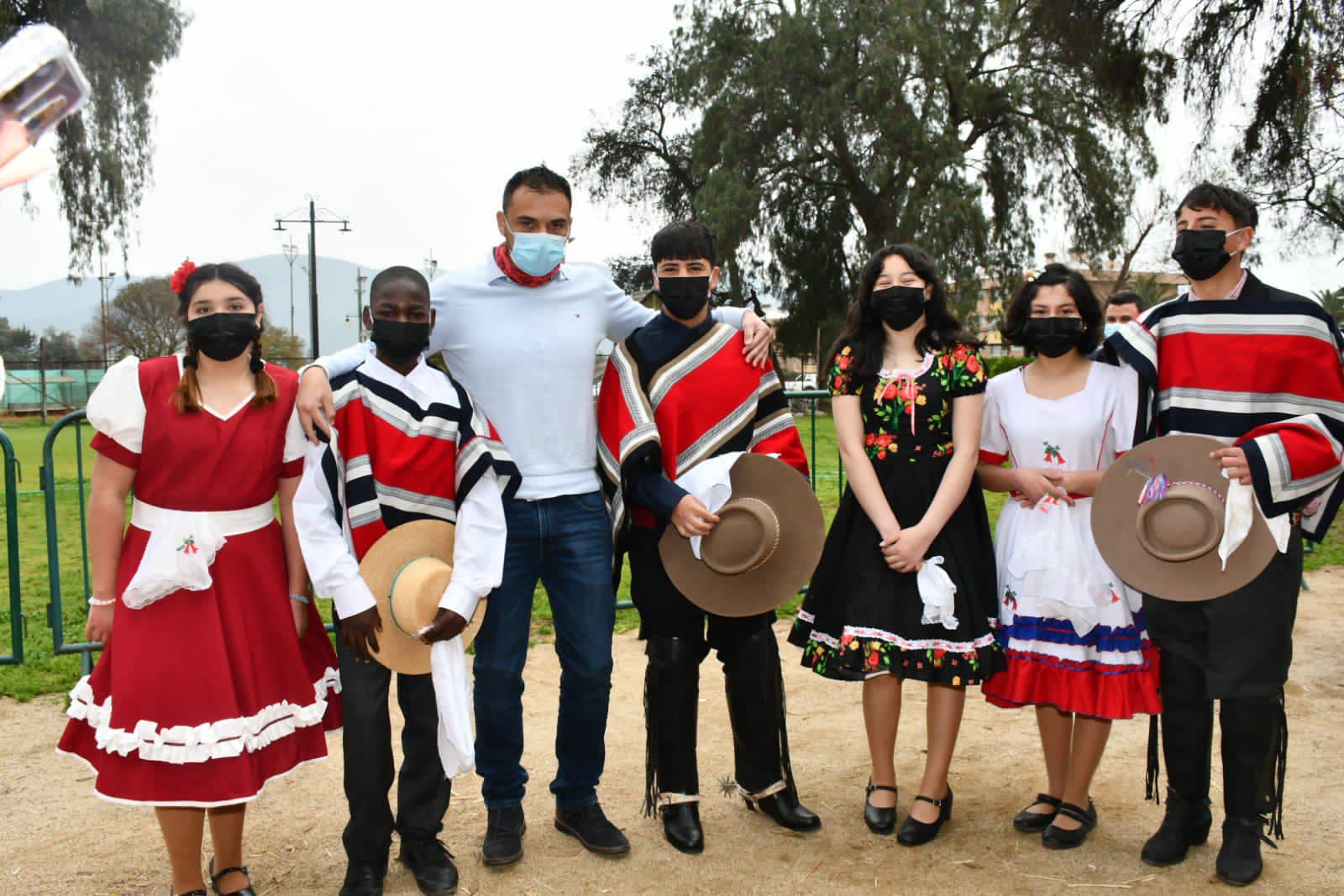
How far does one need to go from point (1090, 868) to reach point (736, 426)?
71.4 inches

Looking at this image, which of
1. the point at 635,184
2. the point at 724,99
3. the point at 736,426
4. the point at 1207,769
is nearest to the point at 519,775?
the point at 736,426

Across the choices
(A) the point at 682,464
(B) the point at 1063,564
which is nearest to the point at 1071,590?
(B) the point at 1063,564

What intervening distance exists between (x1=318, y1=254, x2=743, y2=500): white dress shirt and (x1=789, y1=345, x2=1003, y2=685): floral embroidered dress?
922 millimetres

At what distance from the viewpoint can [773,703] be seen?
375cm

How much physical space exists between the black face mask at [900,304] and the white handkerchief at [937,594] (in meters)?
0.83

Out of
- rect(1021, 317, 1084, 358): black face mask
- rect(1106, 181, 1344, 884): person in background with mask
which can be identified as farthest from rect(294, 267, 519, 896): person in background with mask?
rect(1106, 181, 1344, 884): person in background with mask

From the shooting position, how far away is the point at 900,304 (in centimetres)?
365

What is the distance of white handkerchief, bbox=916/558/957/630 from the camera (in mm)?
3502

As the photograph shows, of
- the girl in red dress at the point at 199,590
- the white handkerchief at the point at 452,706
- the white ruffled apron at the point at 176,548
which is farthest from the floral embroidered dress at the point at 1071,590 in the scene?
the white ruffled apron at the point at 176,548

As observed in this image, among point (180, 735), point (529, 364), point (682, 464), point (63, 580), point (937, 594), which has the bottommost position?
point (63, 580)

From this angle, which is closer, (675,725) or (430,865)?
(430,865)

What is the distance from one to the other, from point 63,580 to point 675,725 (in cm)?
674

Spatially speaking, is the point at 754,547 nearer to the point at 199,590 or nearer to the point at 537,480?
the point at 537,480

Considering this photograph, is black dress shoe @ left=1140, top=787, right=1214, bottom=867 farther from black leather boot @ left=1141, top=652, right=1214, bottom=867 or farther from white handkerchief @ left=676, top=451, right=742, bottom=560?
white handkerchief @ left=676, top=451, right=742, bottom=560
